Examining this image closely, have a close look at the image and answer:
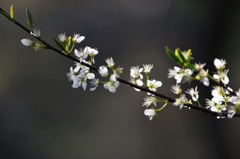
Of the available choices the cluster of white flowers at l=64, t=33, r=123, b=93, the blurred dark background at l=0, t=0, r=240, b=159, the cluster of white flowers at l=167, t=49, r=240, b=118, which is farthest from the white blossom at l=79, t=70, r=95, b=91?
the blurred dark background at l=0, t=0, r=240, b=159

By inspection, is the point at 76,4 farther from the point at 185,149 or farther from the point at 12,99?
the point at 185,149

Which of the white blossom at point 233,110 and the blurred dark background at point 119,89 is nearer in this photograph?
the white blossom at point 233,110

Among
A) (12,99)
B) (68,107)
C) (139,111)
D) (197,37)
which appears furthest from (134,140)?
(12,99)

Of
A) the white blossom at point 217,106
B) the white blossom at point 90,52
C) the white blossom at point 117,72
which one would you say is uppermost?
the white blossom at point 90,52

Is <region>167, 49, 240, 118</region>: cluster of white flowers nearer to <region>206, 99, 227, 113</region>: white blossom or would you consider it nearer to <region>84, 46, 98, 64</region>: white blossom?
<region>206, 99, 227, 113</region>: white blossom

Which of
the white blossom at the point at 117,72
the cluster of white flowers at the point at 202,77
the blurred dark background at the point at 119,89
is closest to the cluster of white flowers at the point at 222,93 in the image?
the cluster of white flowers at the point at 202,77

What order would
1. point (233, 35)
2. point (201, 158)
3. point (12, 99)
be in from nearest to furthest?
point (201, 158)
point (233, 35)
point (12, 99)

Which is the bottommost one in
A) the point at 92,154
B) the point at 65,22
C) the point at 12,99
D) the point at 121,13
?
the point at 92,154

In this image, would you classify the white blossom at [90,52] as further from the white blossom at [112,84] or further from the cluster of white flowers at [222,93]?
the cluster of white flowers at [222,93]

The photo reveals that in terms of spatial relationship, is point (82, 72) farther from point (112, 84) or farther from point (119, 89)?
point (119, 89)
